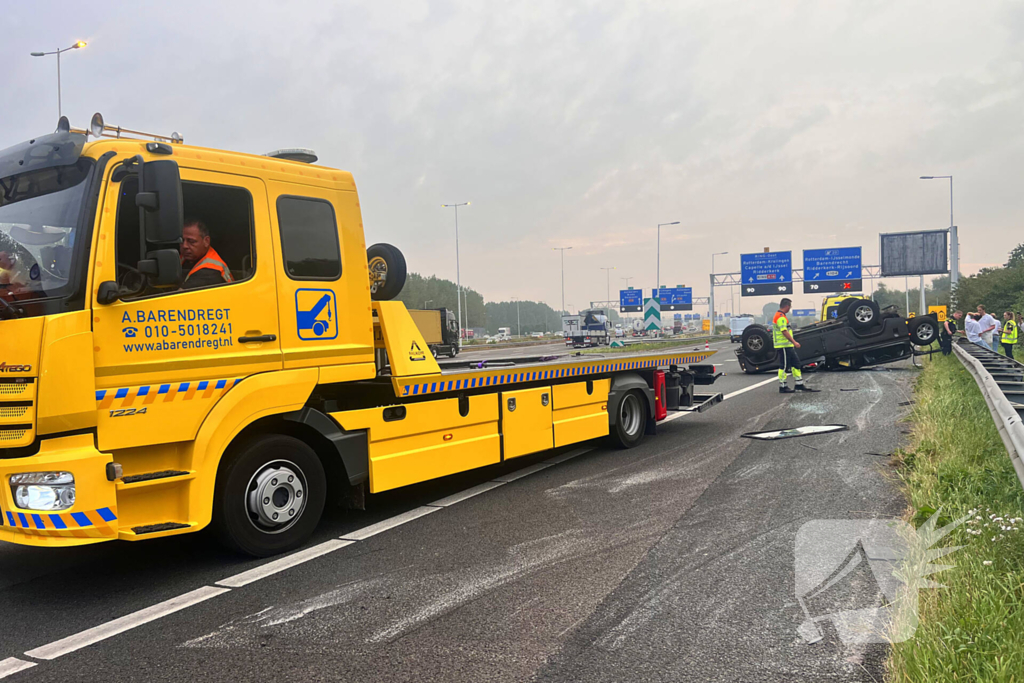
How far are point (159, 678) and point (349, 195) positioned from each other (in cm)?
360

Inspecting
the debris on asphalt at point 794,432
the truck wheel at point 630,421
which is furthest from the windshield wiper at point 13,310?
the debris on asphalt at point 794,432

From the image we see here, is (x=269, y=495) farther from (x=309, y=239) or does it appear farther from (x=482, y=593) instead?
(x=309, y=239)

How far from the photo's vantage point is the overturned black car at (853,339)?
20.3 m

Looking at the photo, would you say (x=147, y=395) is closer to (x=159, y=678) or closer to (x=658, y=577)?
(x=159, y=678)

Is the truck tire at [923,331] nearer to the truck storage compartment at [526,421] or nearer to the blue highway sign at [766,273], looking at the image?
the truck storage compartment at [526,421]

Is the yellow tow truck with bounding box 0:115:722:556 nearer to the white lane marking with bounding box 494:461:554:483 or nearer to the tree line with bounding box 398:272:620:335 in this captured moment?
the white lane marking with bounding box 494:461:554:483

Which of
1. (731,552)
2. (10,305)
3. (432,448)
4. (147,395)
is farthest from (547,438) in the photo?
(10,305)

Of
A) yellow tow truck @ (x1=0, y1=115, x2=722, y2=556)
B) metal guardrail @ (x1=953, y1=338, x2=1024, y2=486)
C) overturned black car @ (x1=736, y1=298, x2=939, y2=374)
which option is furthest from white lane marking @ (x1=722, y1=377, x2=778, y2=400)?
yellow tow truck @ (x1=0, y1=115, x2=722, y2=556)

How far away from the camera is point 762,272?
52.9 meters

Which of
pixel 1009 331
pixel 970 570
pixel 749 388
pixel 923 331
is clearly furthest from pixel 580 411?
pixel 1009 331

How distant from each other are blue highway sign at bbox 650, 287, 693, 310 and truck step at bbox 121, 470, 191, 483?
7002 cm

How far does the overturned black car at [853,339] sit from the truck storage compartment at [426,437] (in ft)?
50.4

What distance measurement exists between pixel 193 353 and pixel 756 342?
718 inches

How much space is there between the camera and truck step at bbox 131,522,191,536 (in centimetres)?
439
